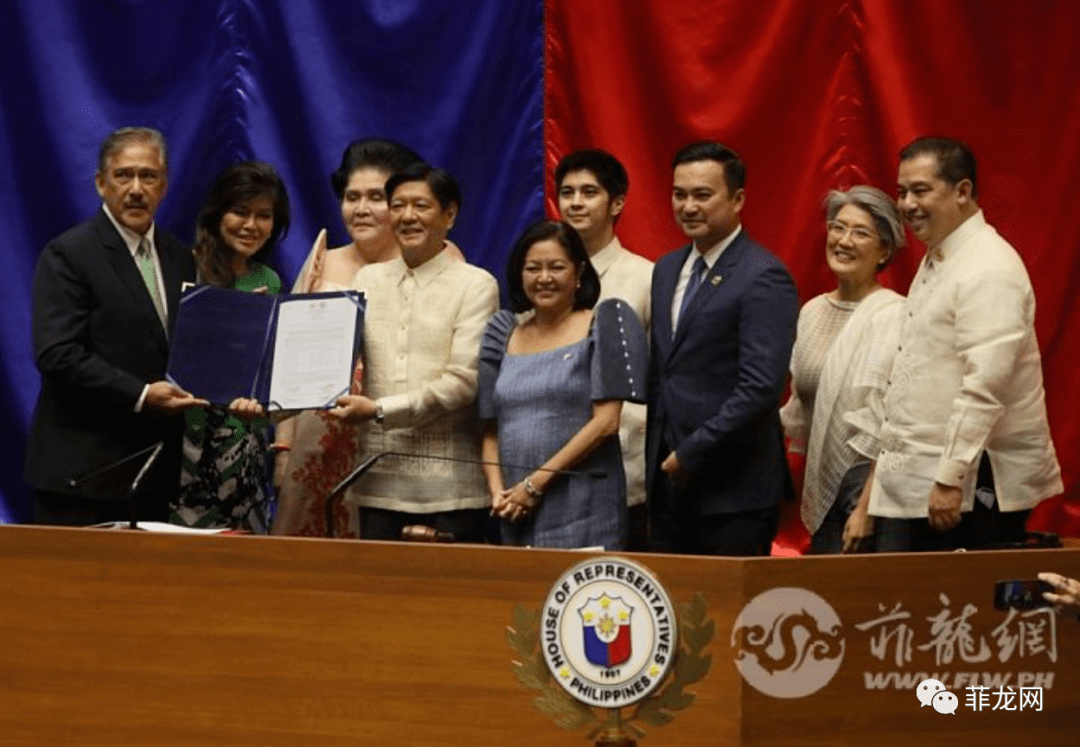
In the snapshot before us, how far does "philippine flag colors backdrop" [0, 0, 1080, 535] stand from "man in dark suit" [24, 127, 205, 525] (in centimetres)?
93

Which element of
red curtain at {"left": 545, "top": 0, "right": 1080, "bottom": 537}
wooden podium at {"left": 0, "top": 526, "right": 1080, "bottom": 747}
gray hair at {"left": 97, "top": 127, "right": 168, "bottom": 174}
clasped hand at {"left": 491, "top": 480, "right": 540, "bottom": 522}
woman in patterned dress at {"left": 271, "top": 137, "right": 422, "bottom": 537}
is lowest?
wooden podium at {"left": 0, "top": 526, "right": 1080, "bottom": 747}

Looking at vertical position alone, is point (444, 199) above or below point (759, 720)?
above

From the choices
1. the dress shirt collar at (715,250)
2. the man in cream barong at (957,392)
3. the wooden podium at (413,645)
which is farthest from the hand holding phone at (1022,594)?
the dress shirt collar at (715,250)

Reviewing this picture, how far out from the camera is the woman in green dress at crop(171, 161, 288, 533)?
182 inches

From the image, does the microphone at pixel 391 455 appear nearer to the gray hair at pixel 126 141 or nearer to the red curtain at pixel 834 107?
the gray hair at pixel 126 141


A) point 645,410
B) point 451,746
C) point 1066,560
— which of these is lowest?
point 451,746

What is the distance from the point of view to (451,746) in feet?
11.6

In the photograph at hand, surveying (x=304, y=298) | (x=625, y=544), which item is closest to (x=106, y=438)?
(x=304, y=298)

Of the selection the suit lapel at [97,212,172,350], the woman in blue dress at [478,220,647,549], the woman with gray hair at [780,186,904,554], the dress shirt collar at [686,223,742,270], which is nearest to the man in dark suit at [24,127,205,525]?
the suit lapel at [97,212,172,350]

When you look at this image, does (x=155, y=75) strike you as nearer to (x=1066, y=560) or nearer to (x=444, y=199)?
(x=444, y=199)

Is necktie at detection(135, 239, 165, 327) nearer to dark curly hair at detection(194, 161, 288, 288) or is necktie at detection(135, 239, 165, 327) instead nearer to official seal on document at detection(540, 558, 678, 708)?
dark curly hair at detection(194, 161, 288, 288)

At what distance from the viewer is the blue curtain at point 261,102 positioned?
18.2ft

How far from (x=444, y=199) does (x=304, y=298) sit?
1.35 feet

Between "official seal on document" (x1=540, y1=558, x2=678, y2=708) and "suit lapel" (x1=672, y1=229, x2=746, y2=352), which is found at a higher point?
"suit lapel" (x1=672, y1=229, x2=746, y2=352)
